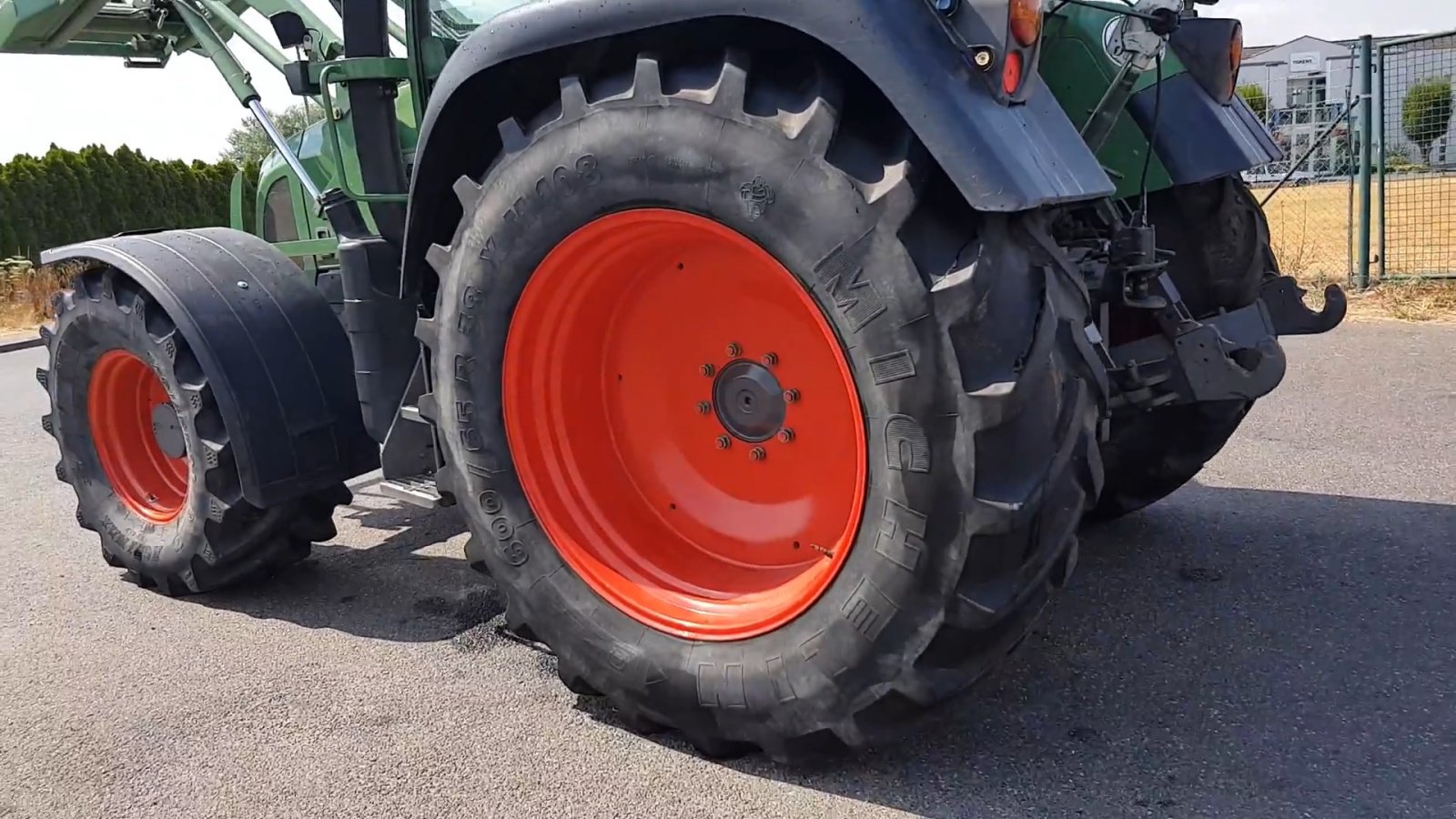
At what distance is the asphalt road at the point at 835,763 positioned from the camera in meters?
2.40

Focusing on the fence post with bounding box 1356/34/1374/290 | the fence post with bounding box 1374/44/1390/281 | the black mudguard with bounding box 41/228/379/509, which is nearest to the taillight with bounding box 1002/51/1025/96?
the black mudguard with bounding box 41/228/379/509

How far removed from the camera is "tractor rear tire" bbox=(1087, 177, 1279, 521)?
12.0 feet

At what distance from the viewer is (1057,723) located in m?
2.63

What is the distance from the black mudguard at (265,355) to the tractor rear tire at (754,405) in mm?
959

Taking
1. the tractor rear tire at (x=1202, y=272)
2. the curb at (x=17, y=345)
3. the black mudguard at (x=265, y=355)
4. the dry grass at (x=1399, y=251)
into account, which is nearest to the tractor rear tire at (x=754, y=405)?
the black mudguard at (x=265, y=355)

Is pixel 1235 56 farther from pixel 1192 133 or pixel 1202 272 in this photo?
pixel 1202 272

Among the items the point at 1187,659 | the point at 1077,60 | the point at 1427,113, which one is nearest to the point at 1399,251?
the point at 1427,113

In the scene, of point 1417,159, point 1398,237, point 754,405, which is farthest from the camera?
point 1417,159

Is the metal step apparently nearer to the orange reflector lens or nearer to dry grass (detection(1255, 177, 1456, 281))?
the orange reflector lens

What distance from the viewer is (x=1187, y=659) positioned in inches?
116

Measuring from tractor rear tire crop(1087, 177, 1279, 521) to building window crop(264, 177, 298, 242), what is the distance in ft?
12.3

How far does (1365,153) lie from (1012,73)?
8.68m

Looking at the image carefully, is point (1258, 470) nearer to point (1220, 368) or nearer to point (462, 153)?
point (1220, 368)

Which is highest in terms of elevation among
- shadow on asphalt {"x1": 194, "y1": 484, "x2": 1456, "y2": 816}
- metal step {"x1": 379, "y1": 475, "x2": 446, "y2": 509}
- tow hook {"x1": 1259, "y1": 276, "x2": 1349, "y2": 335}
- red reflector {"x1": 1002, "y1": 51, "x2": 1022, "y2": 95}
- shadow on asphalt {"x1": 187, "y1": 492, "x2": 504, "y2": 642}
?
red reflector {"x1": 1002, "y1": 51, "x2": 1022, "y2": 95}
